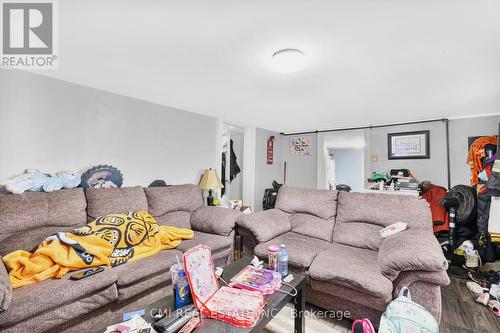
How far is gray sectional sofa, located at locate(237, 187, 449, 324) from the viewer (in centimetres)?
146

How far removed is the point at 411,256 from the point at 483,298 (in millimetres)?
1181

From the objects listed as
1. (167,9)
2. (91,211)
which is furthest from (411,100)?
(91,211)

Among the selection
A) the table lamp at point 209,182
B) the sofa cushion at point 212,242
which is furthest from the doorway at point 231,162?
the sofa cushion at point 212,242

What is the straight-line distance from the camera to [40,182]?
6.15 ft

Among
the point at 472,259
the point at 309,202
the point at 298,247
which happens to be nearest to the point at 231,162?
the point at 309,202

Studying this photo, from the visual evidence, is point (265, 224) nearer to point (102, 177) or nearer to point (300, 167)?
point (102, 177)

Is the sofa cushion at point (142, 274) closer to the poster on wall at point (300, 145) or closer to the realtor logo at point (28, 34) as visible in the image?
the realtor logo at point (28, 34)

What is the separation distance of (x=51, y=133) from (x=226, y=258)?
7.09 ft

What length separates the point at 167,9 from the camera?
1.28 m

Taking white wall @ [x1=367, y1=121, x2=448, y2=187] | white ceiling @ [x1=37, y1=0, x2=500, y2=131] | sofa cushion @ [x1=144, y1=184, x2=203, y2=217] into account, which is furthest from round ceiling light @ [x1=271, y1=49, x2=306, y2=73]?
white wall @ [x1=367, y1=121, x2=448, y2=187]

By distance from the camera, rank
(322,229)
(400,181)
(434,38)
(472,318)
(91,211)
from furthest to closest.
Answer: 1. (400,181)
2. (322,229)
3. (91,211)
4. (472,318)
5. (434,38)

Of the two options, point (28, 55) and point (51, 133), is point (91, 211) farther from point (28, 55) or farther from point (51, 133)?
point (28, 55)

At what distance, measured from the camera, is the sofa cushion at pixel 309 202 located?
8.08 feet

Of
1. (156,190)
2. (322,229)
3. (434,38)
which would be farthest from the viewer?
(156,190)
